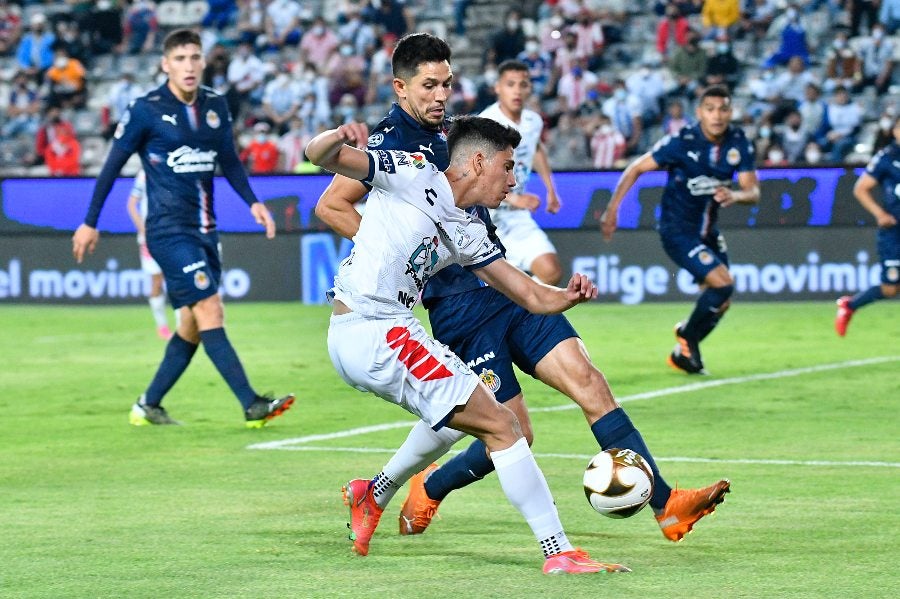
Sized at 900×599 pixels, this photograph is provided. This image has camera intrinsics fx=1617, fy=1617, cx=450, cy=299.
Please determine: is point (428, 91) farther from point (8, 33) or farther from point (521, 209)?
point (8, 33)

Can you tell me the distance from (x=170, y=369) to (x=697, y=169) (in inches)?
195

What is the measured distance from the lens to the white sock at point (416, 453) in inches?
253

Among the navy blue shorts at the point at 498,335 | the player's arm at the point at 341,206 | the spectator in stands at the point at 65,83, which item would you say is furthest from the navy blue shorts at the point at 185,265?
the spectator in stands at the point at 65,83

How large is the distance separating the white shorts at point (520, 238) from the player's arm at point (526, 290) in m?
6.41

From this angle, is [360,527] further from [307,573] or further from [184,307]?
[184,307]

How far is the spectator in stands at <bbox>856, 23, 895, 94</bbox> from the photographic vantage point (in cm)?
2367

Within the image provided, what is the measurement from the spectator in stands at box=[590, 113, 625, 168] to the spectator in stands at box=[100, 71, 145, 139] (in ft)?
27.1

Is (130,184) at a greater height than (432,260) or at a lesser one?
lesser

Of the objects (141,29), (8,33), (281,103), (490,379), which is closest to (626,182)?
(490,379)

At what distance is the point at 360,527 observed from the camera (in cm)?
633

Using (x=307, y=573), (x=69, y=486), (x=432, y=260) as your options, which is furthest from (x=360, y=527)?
(x=69, y=486)

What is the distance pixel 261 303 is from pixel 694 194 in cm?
857

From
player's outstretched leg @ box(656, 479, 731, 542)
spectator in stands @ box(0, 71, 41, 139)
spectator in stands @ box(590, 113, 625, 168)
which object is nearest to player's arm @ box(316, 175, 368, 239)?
player's outstretched leg @ box(656, 479, 731, 542)

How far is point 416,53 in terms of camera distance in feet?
22.3
